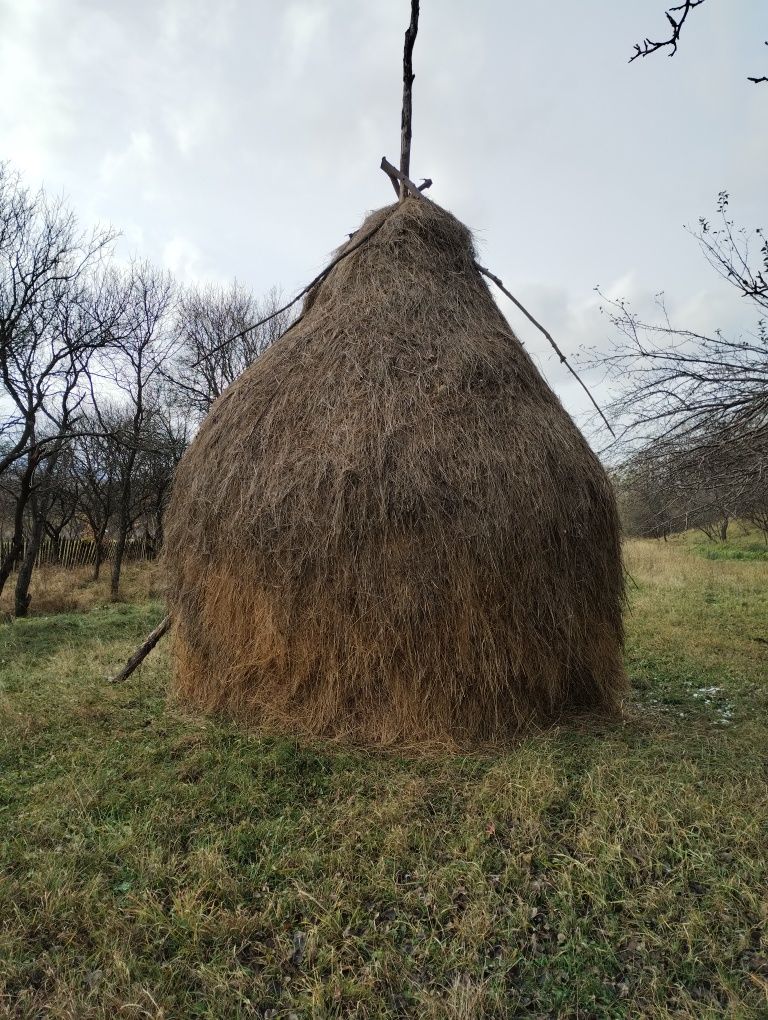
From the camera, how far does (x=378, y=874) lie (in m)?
2.81

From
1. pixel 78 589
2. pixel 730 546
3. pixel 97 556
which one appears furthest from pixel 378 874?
pixel 730 546

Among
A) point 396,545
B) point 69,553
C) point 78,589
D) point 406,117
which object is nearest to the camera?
point 396,545

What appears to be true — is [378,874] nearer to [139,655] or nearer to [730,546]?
[139,655]

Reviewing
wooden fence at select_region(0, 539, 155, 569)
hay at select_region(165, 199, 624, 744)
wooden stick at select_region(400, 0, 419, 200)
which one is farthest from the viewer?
wooden fence at select_region(0, 539, 155, 569)

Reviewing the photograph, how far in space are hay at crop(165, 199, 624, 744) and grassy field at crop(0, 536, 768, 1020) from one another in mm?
377

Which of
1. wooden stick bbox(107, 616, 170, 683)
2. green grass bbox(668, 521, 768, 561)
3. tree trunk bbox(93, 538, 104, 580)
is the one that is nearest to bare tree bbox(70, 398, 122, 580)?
tree trunk bbox(93, 538, 104, 580)

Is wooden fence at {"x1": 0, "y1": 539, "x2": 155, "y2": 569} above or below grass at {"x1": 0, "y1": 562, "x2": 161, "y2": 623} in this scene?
above

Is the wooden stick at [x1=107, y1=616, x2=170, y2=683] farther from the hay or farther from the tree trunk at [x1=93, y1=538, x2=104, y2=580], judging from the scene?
the tree trunk at [x1=93, y1=538, x2=104, y2=580]

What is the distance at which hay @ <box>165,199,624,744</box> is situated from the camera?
13.4 feet

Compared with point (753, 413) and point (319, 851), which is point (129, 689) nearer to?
point (319, 851)

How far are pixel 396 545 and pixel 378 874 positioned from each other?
197 centimetres

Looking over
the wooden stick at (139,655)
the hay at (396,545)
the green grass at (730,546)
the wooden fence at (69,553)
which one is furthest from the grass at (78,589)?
the green grass at (730,546)

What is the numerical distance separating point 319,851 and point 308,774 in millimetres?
810

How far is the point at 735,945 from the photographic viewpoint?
2.41m
